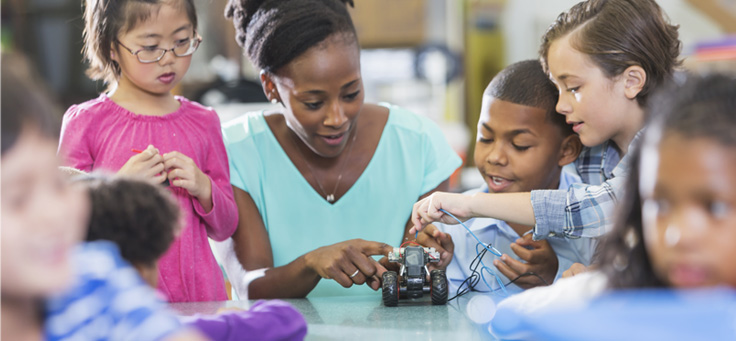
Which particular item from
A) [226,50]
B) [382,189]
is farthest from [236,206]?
[226,50]

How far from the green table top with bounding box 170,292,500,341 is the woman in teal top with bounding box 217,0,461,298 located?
171mm

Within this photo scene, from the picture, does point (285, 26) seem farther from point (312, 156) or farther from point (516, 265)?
point (516, 265)

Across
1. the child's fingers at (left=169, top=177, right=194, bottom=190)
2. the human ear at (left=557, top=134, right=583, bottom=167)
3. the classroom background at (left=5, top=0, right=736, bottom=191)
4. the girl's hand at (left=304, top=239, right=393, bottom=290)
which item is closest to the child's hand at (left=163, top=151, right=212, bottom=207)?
the child's fingers at (left=169, top=177, right=194, bottom=190)

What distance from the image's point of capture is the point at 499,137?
153 cm

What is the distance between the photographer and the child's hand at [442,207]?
126cm

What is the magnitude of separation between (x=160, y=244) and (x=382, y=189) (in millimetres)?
959

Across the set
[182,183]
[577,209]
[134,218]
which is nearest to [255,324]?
[134,218]

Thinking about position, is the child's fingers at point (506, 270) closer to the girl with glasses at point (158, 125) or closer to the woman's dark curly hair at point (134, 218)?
the girl with glasses at point (158, 125)

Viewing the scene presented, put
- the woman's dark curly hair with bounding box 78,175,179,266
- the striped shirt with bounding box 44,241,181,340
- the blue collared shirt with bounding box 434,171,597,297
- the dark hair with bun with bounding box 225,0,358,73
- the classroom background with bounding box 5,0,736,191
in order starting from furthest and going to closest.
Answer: the classroom background with bounding box 5,0,736,191, the dark hair with bun with bounding box 225,0,358,73, the blue collared shirt with bounding box 434,171,597,297, the woman's dark curly hair with bounding box 78,175,179,266, the striped shirt with bounding box 44,241,181,340

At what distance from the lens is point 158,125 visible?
1.47m

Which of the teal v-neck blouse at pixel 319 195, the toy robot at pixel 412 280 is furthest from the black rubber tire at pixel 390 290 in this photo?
the teal v-neck blouse at pixel 319 195

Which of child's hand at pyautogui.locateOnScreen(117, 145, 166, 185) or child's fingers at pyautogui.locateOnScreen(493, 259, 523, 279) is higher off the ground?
child's hand at pyautogui.locateOnScreen(117, 145, 166, 185)

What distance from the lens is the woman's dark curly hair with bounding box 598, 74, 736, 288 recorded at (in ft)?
2.24

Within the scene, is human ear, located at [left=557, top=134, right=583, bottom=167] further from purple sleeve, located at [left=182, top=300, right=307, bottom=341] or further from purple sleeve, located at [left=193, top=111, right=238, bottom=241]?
purple sleeve, located at [left=182, top=300, right=307, bottom=341]
